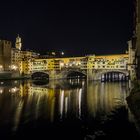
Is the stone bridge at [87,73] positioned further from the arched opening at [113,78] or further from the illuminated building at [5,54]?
the illuminated building at [5,54]

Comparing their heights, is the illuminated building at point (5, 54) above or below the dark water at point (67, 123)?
above

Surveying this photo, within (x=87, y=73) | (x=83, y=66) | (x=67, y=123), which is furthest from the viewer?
(x=83, y=66)

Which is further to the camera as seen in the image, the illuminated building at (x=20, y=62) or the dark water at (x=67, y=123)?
the illuminated building at (x=20, y=62)

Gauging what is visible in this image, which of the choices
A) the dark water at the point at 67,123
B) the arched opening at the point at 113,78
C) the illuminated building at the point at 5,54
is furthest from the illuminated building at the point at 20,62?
the dark water at the point at 67,123

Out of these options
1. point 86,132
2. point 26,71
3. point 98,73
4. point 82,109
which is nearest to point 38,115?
point 82,109

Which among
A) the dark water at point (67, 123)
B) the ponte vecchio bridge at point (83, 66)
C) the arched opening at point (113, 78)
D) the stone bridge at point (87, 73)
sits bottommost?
the dark water at point (67, 123)

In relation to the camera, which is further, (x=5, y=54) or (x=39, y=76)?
(x=39, y=76)

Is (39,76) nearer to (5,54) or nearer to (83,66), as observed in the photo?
(5,54)

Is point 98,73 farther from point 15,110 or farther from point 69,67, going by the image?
point 15,110

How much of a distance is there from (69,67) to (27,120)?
89.4 m

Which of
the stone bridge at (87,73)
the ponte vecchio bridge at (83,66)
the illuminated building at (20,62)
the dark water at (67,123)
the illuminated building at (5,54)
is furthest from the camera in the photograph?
the illuminated building at (20,62)

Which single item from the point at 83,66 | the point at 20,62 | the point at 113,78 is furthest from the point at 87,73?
the point at 20,62

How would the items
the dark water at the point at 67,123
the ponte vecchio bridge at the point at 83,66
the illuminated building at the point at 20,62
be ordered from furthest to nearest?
the illuminated building at the point at 20,62, the ponte vecchio bridge at the point at 83,66, the dark water at the point at 67,123

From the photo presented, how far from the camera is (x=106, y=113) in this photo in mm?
31781
